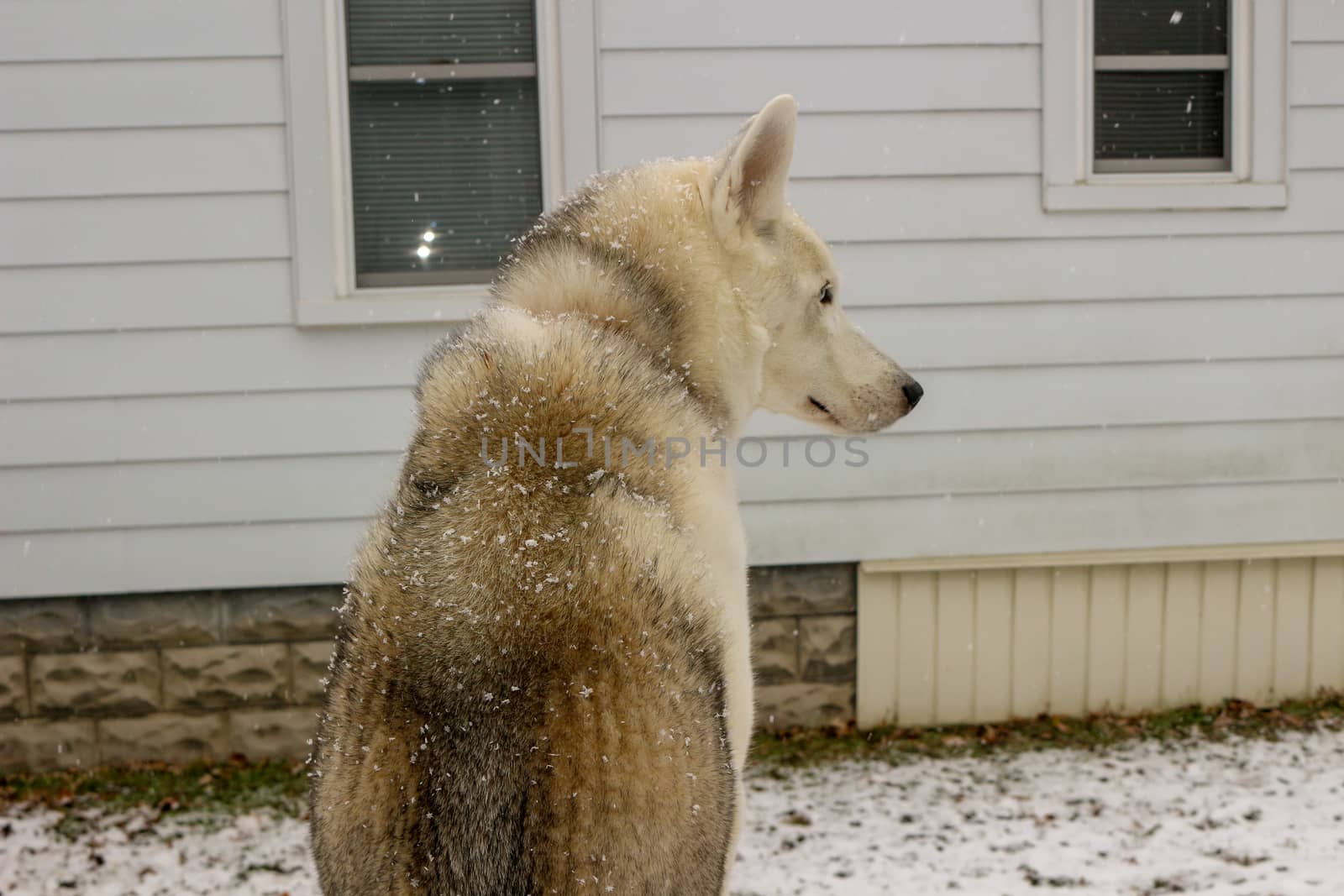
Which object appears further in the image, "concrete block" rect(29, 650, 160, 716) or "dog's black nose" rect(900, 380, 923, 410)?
"concrete block" rect(29, 650, 160, 716)

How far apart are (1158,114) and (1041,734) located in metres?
2.88

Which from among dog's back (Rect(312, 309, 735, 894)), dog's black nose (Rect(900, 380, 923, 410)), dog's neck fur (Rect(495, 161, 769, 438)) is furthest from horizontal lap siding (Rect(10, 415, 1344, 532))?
dog's back (Rect(312, 309, 735, 894))

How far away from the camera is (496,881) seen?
5.21ft

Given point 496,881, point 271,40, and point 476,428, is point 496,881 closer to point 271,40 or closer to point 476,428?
point 476,428

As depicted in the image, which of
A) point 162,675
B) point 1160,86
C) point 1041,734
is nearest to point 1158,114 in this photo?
point 1160,86

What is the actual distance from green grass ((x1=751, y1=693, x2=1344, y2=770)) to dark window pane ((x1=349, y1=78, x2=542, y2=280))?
257 centimetres

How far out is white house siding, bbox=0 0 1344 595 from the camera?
4.48 metres

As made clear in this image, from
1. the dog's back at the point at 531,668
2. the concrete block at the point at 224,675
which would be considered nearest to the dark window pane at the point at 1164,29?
the dog's back at the point at 531,668

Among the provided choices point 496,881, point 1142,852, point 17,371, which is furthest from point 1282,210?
point 17,371

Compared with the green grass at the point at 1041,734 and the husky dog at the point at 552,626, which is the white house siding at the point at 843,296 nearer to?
the green grass at the point at 1041,734

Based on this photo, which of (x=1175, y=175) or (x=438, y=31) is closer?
(x=438, y=31)

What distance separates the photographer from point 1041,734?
5.07 m

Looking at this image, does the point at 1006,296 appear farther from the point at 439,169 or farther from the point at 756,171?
the point at 756,171

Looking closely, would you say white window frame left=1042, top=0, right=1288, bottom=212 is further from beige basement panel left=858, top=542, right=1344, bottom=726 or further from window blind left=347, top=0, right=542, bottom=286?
window blind left=347, top=0, right=542, bottom=286
